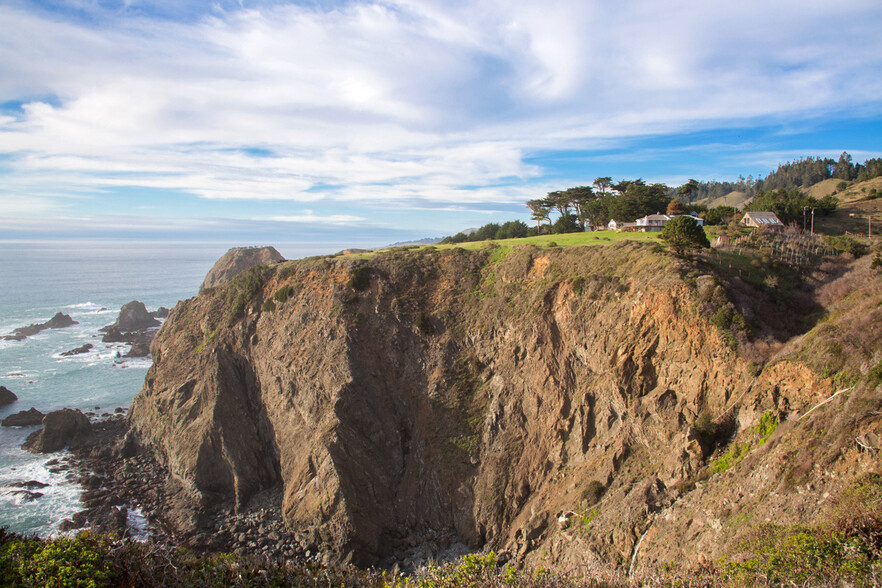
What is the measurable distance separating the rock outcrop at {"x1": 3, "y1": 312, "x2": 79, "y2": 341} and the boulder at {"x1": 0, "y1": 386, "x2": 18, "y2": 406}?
28.2 metres

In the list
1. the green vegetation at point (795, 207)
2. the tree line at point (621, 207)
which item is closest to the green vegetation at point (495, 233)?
the tree line at point (621, 207)

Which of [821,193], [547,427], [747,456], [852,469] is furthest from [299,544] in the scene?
[821,193]

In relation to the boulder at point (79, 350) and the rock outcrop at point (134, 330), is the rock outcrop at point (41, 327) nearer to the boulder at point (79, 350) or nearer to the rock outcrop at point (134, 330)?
the rock outcrop at point (134, 330)

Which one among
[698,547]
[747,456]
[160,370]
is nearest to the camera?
[698,547]

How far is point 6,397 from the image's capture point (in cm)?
4109

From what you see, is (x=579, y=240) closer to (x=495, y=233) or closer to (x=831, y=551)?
(x=495, y=233)

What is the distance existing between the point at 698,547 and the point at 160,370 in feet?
116

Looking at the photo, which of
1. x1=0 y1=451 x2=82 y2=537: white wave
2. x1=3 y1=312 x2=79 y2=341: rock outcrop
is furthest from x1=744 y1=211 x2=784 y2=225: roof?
x1=3 y1=312 x2=79 y2=341: rock outcrop

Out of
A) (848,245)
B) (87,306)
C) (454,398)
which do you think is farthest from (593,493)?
(87,306)

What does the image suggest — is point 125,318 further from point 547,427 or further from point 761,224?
point 761,224

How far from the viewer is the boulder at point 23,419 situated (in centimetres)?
3741

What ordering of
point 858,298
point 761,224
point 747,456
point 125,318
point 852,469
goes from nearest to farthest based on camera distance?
point 852,469
point 747,456
point 858,298
point 761,224
point 125,318

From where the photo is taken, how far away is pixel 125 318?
68.1 m

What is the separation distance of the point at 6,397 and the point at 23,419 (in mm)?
5808
